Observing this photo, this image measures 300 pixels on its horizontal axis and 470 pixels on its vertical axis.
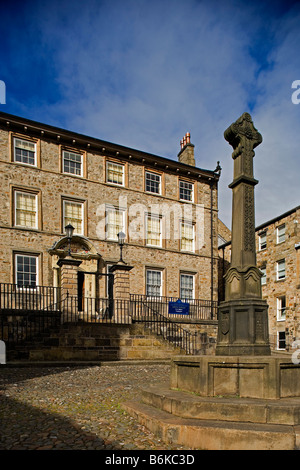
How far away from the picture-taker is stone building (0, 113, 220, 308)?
63.8ft

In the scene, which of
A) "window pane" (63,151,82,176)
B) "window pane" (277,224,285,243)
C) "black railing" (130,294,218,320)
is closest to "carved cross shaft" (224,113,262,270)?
"black railing" (130,294,218,320)

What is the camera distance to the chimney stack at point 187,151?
26250mm

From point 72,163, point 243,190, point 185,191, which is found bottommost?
point 243,190

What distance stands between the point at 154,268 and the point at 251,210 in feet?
51.8

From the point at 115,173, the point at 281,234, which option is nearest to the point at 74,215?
the point at 115,173

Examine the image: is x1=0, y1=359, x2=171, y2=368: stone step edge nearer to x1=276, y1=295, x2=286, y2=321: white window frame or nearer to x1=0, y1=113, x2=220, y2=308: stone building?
x1=0, y1=113, x2=220, y2=308: stone building

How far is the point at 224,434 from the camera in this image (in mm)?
4770

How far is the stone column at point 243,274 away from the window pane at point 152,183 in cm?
1606

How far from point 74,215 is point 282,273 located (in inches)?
556

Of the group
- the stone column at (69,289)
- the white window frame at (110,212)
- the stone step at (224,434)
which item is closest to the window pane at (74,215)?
the white window frame at (110,212)

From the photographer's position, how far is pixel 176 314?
2164 centimetres

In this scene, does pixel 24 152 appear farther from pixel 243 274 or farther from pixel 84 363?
pixel 243 274

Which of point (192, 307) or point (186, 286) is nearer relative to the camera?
point (192, 307)

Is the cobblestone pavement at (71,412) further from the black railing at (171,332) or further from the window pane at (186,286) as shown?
the window pane at (186,286)
